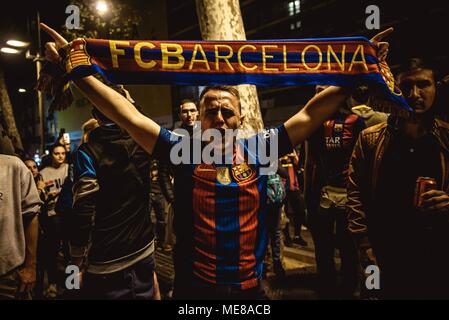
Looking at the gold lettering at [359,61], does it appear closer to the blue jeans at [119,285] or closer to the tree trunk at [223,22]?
the blue jeans at [119,285]

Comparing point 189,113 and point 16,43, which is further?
point 16,43

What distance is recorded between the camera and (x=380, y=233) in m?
2.34

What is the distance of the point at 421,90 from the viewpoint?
7.44ft

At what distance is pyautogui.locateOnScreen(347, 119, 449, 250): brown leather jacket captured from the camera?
2.35m

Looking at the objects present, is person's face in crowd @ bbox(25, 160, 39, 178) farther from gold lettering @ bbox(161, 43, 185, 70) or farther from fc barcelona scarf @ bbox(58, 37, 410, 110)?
gold lettering @ bbox(161, 43, 185, 70)

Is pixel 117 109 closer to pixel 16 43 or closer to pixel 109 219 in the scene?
pixel 109 219

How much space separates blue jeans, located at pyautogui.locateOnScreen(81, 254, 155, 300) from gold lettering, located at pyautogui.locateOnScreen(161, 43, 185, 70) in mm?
1589

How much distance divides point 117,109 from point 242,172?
87cm

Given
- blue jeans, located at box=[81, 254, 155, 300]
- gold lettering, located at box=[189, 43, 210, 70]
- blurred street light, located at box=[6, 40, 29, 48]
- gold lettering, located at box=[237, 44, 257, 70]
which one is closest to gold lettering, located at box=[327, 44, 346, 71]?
gold lettering, located at box=[237, 44, 257, 70]

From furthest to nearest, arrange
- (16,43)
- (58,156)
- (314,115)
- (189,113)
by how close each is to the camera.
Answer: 1. (16,43)
2. (58,156)
3. (189,113)
4. (314,115)

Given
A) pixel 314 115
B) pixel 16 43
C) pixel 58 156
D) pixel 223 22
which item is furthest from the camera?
pixel 16 43

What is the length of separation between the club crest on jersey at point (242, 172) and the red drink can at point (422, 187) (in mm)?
1033

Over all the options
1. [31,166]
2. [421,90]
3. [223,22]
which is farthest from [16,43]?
[421,90]

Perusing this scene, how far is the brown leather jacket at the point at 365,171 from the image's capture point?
2354 mm
